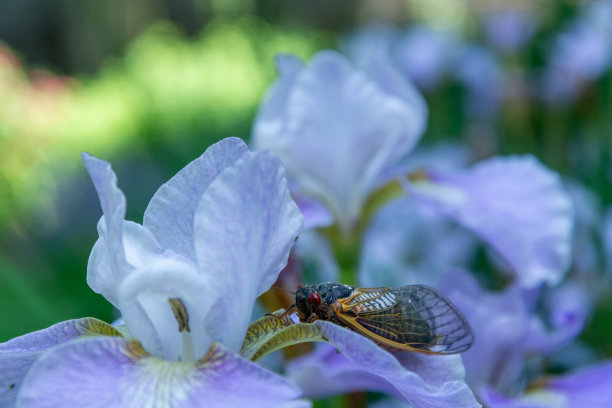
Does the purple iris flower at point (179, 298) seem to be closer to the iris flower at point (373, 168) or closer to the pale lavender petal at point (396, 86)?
the iris flower at point (373, 168)

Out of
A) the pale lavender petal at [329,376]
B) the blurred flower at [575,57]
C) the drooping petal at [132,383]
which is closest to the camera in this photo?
the drooping petal at [132,383]

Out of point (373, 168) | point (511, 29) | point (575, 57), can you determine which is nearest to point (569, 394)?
point (373, 168)

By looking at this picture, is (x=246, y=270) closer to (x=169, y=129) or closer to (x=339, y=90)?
(x=339, y=90)

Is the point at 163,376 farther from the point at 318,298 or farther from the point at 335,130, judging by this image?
the point at 335,130

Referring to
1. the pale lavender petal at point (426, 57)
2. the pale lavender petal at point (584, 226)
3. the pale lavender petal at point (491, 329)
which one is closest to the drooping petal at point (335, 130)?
the pale lavender petal at point (491, 329)

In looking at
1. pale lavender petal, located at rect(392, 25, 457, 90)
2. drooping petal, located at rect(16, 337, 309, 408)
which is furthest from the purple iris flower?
pale lavender petal, located at rect(392, 25, 457, 90)

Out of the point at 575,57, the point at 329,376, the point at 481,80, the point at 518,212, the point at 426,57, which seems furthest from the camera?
the point at 426,57

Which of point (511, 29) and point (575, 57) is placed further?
point (511, 29)
